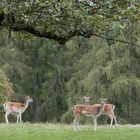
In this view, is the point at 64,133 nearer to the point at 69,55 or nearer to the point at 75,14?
the point at 75,14

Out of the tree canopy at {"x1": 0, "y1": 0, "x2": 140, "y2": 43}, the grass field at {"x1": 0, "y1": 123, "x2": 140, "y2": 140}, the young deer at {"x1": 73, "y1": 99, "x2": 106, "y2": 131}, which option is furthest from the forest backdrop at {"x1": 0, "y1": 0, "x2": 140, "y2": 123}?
the grass field at {"x1": 0, "y1": 123, "x2": 140, "y2": 140}

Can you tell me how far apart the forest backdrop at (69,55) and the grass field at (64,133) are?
265 cm

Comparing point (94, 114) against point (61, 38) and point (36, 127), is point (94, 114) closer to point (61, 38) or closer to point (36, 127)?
point (36, 127)

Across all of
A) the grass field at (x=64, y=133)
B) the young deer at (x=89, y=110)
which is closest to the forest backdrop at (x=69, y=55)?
the young deer at (x=89, y=110)

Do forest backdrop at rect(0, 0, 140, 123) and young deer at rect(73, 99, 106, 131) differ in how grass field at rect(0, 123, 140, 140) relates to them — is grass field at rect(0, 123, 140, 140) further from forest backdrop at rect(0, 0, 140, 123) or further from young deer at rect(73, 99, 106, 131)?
forest backdrop at rect(0, 0, 140, 123)

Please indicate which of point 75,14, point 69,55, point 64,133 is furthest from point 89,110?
point 69,55

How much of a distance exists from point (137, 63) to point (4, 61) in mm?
12082

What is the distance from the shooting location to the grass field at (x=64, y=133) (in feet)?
51.8

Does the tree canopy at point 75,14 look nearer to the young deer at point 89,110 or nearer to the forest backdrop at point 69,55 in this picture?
the forest backdrop at point 69,55

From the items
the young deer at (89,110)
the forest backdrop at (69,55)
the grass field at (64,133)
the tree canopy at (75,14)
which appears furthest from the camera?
the young deer at (89,110)

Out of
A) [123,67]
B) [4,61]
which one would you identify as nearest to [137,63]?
[123,67]

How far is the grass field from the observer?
15.8 m

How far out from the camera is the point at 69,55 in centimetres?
4228

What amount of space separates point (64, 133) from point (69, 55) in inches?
1031
